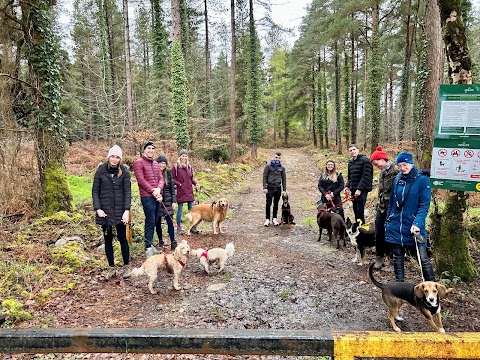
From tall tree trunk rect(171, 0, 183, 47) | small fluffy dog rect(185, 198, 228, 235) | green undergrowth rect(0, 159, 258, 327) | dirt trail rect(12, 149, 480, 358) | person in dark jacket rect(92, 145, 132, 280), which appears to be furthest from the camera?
tall tree trunk rect(171, 0, 183, 47)

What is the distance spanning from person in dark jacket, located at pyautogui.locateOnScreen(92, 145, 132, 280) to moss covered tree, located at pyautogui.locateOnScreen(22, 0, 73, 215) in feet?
11.2

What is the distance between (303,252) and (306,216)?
359 centimetres

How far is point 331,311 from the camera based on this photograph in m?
4.40

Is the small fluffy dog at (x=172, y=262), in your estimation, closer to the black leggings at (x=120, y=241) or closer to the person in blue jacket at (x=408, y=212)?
the black leggings at (x=120, y=241)

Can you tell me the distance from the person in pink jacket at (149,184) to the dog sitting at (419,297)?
4.43m

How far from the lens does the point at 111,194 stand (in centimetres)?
524

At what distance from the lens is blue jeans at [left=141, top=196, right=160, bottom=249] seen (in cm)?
633

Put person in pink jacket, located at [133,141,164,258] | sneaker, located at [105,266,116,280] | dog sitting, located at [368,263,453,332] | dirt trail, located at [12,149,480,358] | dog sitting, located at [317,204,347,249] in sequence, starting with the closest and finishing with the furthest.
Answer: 1. dog sitting, located at [368,263,453,332]
2. dirt trail, located at [12,149,480,358]
3. sneaker, located at [105,266,116,280]
4. person in pink jacket, located at [133,141,164,258]
5. dog sitting, located at [317,204,347,249]

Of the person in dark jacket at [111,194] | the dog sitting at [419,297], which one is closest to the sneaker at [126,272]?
the person in dark jacket at [111,194]

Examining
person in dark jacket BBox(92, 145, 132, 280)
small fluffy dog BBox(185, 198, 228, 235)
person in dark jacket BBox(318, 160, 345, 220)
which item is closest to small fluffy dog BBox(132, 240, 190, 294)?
person in dark jacket BBox(92, 145, 132, 280)

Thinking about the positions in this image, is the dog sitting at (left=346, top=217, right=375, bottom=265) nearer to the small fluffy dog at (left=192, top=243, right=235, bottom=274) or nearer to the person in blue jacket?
the person in blue jacket

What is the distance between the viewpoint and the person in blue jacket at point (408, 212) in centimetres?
415

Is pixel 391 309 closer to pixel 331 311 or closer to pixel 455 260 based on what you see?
pixel 331 311

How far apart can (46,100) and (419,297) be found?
870 centimetres
